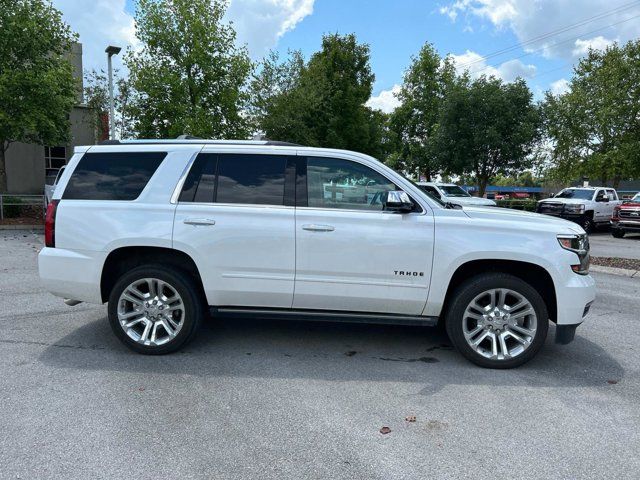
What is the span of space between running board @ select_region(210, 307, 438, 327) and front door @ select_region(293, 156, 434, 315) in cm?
6

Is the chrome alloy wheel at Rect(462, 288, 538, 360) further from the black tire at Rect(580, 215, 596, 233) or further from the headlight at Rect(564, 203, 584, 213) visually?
the black tire at Rect(580, 215, 596, 233)

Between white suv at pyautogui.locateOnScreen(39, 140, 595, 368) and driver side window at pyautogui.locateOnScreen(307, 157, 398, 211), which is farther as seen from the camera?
driver side window at pyautogui.locateOnScreen(307, 157, 398, 211)

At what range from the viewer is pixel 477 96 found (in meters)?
26.0

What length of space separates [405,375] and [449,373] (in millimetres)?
402

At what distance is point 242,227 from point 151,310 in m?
1.17

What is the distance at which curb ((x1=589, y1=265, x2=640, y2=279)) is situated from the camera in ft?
31.8

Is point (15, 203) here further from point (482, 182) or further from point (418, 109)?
point (418, 109)

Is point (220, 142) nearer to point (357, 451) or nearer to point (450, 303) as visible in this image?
point (450, 303)

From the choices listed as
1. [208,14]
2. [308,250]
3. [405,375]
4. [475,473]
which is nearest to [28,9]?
[208,14]

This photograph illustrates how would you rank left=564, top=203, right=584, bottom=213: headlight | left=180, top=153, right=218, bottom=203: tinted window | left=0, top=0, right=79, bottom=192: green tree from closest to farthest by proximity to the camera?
left=180, top=153, right=218, bottom=203: tinted window, left=0, top=0, right=79, bottom=192: green tree, left=564, top=203, right=584, bottom=213: headlight

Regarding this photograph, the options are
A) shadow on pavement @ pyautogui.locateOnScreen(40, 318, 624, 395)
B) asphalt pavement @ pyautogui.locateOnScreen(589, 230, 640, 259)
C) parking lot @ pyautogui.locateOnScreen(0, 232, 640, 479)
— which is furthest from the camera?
asphalt pavement @ pyautogui.locateOnScreen(589, 230, 640, 259)

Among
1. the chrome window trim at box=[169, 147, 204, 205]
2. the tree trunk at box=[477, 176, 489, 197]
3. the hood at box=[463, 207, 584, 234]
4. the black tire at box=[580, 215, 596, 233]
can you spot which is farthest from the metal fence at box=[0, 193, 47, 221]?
the tree trunk at box=[477, 176, 489, 197]

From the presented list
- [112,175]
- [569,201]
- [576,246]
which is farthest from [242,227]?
[569,201]

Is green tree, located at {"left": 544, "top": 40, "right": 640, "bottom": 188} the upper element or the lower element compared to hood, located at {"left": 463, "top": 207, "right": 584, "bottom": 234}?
upper
